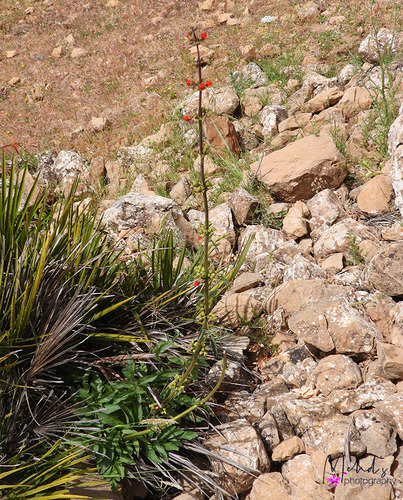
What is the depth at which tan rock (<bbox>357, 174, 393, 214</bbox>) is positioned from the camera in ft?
11.8

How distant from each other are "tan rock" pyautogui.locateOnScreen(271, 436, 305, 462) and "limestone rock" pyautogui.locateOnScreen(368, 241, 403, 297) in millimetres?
1162

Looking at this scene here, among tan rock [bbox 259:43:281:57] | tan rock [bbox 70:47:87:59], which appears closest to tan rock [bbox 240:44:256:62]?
tan rock [bbox 259:43:281:57]

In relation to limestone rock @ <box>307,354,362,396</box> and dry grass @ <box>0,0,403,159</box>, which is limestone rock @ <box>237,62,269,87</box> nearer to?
dry grass @ <box>0,0,403,159</box>

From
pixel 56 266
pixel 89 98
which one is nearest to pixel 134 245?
pixel 56 266

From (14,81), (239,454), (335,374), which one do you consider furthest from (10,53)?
(239,454)

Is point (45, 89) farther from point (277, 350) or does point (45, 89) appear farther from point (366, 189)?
point (277, 350)

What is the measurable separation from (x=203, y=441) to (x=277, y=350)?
84 centimetres

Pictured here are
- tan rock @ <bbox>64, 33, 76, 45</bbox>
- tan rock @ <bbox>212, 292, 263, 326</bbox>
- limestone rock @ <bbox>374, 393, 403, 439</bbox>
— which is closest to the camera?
limestone rock @ <bbox>374, 393, 403, 439</bbox>

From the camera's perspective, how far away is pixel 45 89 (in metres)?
9.87

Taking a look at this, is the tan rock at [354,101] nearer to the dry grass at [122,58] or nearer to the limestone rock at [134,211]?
the dry grass at [122,58]

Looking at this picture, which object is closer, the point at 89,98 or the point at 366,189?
the point at 366,189

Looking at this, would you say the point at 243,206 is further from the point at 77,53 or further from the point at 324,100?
the point at 77,53

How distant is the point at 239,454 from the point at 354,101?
4.12m

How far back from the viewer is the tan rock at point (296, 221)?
3.86 m
